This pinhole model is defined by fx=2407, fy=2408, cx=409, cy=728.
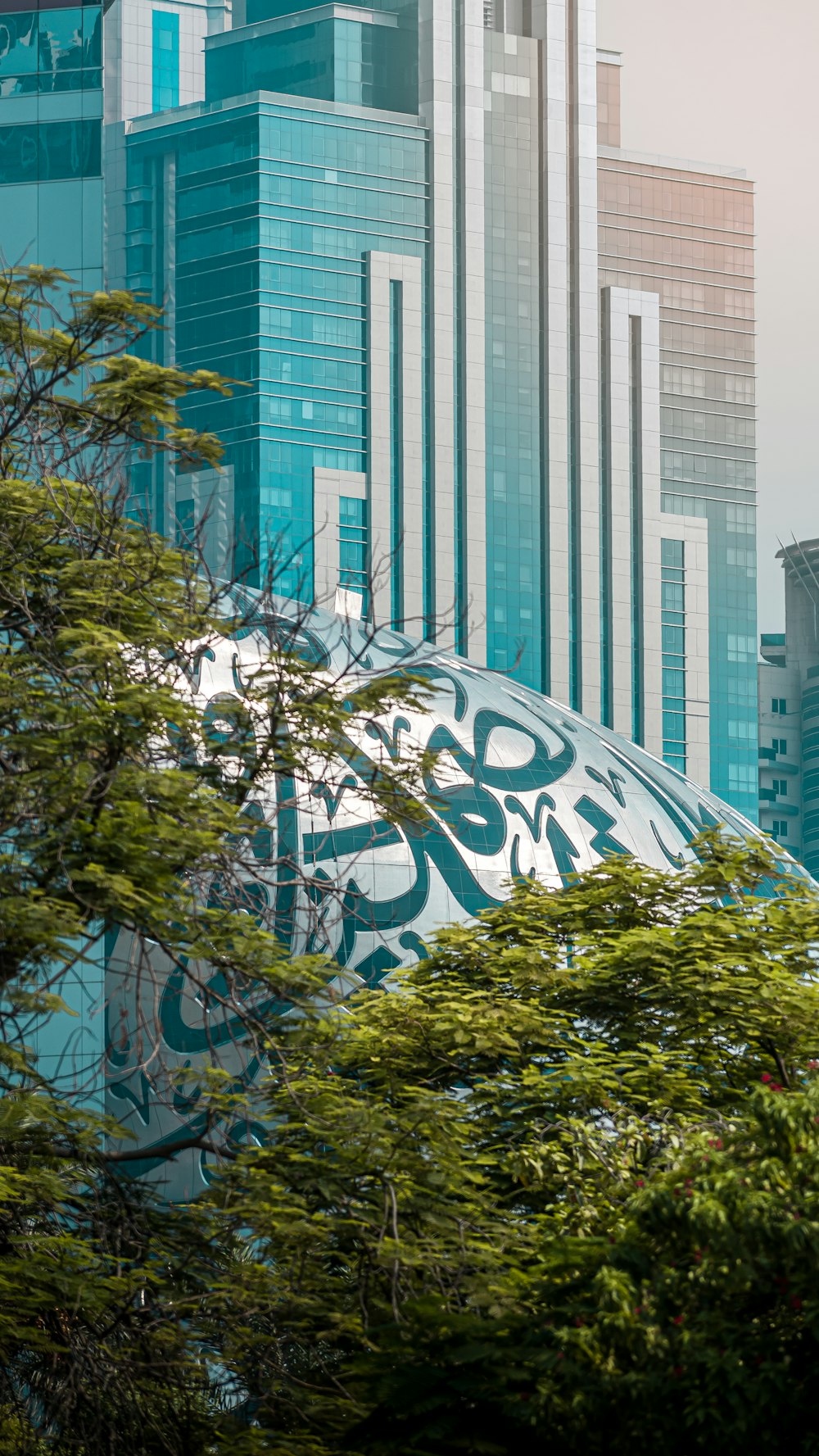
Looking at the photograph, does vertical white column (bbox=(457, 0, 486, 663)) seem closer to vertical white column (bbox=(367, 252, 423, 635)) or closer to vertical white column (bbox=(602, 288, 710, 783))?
vertical white column (bbox=(367, 252, 423, 635))

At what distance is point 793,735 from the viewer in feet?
525

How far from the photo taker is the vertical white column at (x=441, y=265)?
4828 inches

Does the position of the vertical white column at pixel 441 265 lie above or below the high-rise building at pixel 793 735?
above

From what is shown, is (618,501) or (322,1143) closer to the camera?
(322,1143)

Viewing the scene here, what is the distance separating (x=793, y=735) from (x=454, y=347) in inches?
1789

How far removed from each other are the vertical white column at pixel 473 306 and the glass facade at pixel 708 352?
1614cm

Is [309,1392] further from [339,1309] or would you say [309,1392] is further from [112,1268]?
[112,1268]

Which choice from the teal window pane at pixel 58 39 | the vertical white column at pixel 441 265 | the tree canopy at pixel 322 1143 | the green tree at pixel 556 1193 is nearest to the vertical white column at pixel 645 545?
the vertical white column at pixel 441 265

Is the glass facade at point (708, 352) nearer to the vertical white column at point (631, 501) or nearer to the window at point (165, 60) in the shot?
the vertical white column at point (631, 501)

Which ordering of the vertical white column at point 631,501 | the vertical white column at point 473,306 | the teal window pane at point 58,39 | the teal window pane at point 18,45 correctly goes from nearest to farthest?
the teal window pane at point 58,39 < the teal window pane at point 18,45 < the vertical white column at point 473,306 < the vertical white column at point 631,501

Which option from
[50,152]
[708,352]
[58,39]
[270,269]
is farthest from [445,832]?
[708,352]

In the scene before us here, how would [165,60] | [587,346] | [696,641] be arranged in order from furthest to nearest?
[165,60]
[696,641]
[587,346]

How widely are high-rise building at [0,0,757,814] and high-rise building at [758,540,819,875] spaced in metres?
19.0

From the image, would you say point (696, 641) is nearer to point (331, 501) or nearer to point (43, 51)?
point (331, 501)
